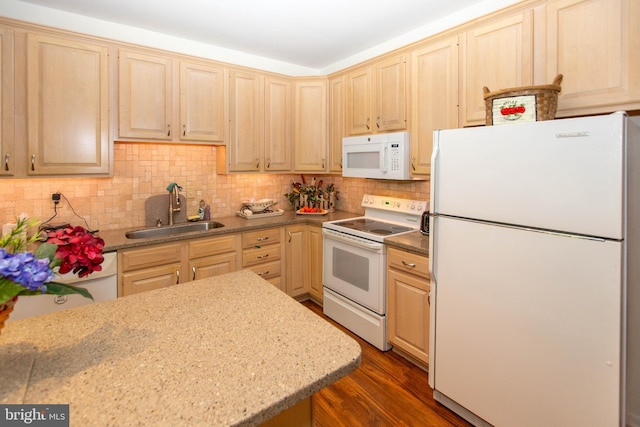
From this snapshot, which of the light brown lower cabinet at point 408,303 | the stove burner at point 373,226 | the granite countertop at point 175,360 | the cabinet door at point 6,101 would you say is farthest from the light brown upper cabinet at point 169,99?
the light brown lower cabinet at point 408,303

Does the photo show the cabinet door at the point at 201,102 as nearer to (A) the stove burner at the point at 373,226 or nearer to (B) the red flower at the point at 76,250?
(A) the stove burner at the point at 373,226

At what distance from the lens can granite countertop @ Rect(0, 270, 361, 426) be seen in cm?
75

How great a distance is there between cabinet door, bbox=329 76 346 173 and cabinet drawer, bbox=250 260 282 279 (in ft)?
3.58

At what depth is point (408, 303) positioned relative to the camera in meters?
2.33

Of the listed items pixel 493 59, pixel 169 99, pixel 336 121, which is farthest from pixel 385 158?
pixel 169 99

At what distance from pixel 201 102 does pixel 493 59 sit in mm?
2241

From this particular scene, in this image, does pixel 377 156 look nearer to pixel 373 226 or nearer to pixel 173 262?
pixel 373 226

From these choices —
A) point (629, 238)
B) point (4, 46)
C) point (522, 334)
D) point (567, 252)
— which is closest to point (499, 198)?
point (567, 252)

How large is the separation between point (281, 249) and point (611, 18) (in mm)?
2724

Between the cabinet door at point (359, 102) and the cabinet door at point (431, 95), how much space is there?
1.62 ft

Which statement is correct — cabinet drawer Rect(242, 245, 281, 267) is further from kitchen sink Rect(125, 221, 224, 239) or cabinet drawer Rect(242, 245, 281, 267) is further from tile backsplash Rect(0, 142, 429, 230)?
tile backsplash Rect(0, 142, 429, 230)

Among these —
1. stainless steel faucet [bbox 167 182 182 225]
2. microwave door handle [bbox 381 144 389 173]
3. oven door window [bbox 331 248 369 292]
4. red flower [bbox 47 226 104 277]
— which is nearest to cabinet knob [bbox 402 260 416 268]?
oven door window [bbox 331 248 369 292]

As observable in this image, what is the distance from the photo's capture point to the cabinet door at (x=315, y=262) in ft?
10.6

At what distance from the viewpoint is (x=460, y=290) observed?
178 centimetres
